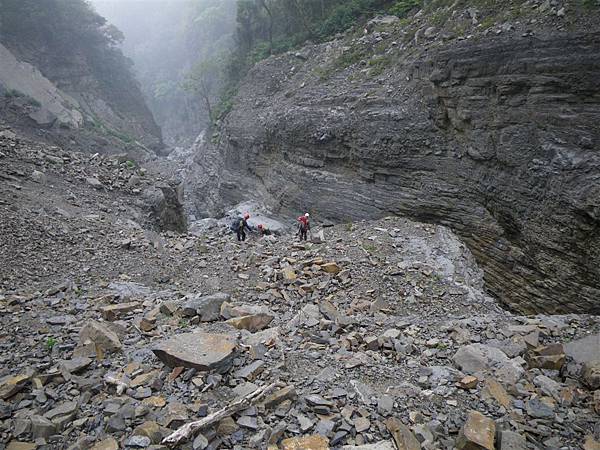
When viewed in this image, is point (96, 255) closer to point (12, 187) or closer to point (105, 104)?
point (12, 187)

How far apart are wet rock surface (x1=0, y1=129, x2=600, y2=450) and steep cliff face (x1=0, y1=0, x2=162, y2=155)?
62.6 feet

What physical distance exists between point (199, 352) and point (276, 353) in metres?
0.90

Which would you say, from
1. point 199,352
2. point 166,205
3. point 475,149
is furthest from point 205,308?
point 166,205

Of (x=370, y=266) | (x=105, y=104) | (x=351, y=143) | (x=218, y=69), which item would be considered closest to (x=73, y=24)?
(x=105, y=104)

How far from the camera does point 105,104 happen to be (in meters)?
35.3


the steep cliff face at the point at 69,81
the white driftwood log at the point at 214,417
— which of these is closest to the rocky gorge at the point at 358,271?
the white driftwood log at the point at 214,417

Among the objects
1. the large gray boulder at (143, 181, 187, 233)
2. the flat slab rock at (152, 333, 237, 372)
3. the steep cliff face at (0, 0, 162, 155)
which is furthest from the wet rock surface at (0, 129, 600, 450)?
the steep cliff face at (0, 0, 162, 155)

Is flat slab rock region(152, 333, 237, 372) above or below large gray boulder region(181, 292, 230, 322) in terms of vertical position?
above

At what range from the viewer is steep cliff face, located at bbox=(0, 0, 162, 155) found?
25172 millimetres

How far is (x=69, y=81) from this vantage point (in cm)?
3325

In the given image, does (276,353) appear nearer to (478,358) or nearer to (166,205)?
(478,358)

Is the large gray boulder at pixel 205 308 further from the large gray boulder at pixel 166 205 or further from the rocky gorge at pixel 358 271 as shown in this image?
the large gray boulder at pixel 166 205

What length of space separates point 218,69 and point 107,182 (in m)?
26.2

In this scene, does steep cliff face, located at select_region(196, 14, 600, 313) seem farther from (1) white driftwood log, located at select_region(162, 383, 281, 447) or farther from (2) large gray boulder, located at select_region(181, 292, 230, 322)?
(1) white driftwood log, located at select_region(162, 383, 281, 447)
